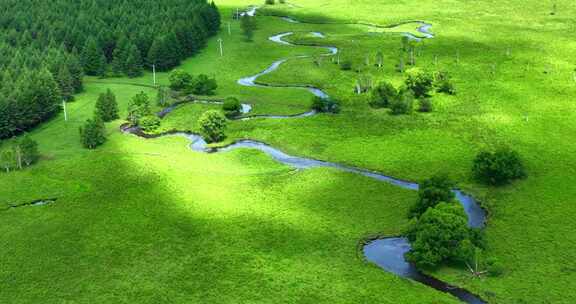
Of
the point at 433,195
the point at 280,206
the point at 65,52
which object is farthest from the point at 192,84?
the point at 433,195

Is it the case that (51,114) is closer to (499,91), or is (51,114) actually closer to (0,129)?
(0,129)

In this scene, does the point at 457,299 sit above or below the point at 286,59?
below

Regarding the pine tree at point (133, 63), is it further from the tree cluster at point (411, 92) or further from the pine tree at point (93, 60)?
the tree cluster at point (411, 92)

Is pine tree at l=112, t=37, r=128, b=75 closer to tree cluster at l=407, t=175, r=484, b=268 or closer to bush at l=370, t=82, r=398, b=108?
bush at l=370, t=82, r=398, b=108

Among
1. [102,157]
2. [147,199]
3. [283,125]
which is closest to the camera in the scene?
[147,199]

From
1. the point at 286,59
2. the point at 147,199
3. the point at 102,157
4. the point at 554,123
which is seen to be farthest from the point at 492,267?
the point at 286,59

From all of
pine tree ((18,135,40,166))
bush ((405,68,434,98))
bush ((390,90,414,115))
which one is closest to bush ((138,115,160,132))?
pine tree ((18,135,40,166))
